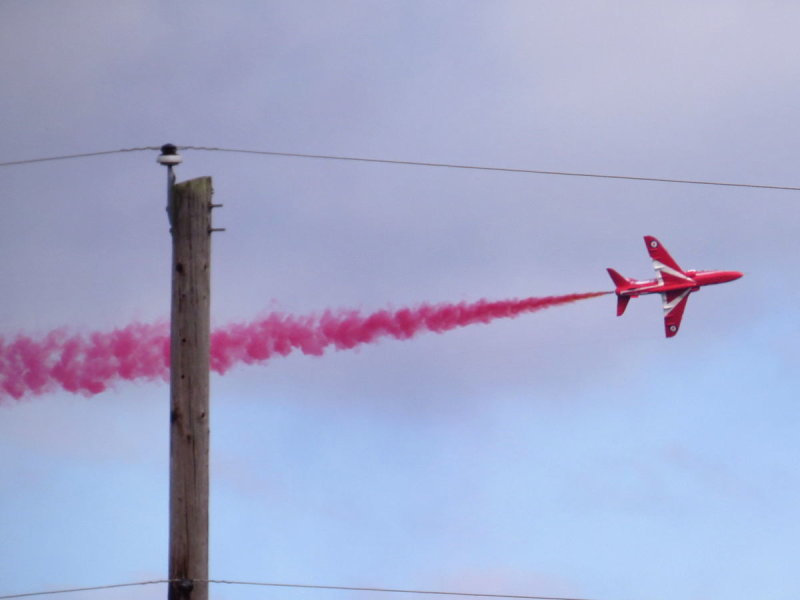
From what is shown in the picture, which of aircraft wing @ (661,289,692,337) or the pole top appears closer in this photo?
the pole top

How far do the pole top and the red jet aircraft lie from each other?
24460mm

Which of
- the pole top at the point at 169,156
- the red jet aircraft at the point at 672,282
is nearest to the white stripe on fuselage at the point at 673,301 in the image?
the red jet aircraft at the point at 672,282

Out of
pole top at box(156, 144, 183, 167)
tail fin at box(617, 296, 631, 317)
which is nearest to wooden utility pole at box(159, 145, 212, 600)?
pole top at box(156, 144, 183, 167)

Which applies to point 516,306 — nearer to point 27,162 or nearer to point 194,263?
point 27,162

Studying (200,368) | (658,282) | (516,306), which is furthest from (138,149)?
(658,282)

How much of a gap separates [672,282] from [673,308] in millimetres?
836

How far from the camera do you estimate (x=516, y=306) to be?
124ft

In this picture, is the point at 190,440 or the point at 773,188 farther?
the point at 773,188

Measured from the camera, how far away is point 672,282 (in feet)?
134

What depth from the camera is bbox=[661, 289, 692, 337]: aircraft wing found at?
135ft

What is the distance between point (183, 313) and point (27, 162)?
19.2 feet

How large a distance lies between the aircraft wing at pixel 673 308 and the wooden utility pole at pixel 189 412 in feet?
86.6

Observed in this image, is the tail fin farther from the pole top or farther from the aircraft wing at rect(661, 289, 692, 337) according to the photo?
the pole top

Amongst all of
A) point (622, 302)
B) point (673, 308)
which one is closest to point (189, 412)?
point (622, 302)
